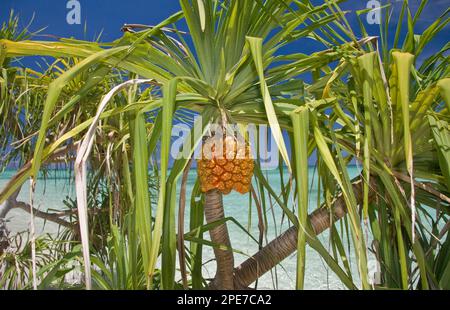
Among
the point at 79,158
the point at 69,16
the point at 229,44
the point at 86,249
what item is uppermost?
the point at 69,16

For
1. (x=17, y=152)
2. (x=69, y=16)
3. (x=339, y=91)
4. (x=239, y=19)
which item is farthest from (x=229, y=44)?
(x=17, y=152)

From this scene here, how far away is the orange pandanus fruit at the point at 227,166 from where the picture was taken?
0.82m

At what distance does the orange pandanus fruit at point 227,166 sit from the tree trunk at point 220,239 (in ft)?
0.17

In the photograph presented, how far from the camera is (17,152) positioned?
6.71 feet

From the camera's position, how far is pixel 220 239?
91cm

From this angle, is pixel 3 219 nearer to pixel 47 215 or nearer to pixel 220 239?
pixel 47 215

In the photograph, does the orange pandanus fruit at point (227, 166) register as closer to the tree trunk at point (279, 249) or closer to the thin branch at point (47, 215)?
the tree trunk at point (279, 249)

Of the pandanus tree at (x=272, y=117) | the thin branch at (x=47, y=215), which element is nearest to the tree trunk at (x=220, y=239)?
the pandanus tree at (x=272, y=117)

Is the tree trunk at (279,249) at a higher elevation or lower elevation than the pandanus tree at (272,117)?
lower

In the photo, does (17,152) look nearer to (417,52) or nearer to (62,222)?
(62,222)

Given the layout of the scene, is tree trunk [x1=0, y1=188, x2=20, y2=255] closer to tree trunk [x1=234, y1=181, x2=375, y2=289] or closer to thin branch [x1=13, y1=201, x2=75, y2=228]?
thin branch [x1=13, y1=201, x2=75, y2=228]

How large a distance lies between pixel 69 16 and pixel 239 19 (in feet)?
2.01

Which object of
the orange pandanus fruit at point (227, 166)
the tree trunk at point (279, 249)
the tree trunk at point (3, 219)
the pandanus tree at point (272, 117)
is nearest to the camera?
the pandanus tree at point (272, 117)

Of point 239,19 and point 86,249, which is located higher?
point 239,19
